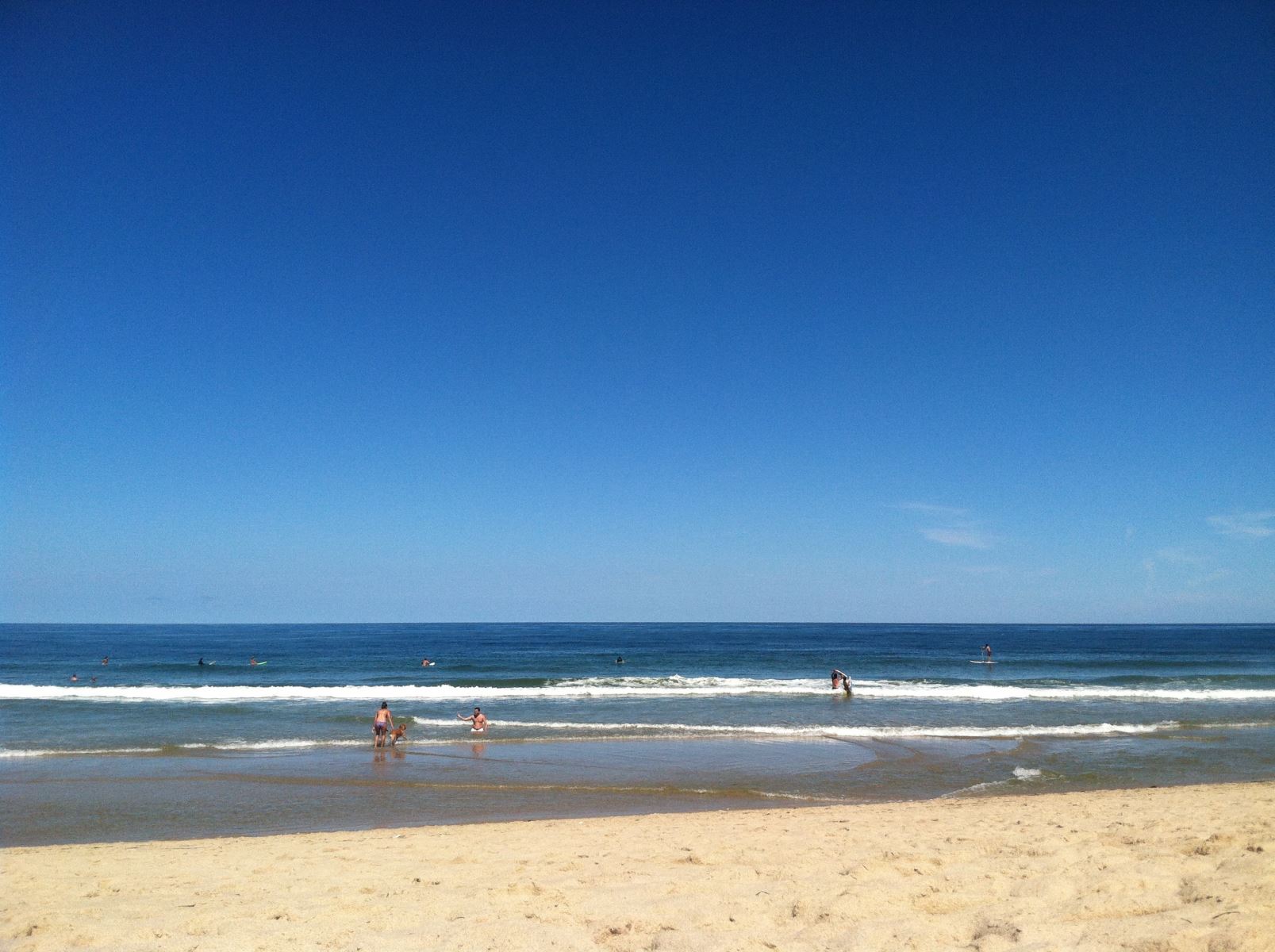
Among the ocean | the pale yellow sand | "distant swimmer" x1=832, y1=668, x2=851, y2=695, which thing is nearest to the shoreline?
the ocean

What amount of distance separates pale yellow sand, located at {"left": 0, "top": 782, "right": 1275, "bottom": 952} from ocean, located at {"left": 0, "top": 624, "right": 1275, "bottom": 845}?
2.77 m

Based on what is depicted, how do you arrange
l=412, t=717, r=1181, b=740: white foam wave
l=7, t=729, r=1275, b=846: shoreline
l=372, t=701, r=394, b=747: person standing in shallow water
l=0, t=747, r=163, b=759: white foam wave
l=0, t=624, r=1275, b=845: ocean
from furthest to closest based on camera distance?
l=412, t=717, r=1181, b=740: white foam wave, l=372, t=701, r=394, b=747: person standing in shallow water, l=0, t=747, r=163, b=759: white foam wave, l=0, t=624, r=1275, b=845: ocean, l=7, t=729, r=1275, b=846: shoreline

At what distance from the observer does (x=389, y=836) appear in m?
10.6

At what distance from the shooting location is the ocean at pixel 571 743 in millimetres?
13352

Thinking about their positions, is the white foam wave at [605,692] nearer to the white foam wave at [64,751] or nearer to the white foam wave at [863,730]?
the white foam wave at [863,730]

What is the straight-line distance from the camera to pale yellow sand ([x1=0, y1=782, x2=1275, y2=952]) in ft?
18.6

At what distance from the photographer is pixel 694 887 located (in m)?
7.11

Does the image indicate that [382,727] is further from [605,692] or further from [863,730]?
[605,692]

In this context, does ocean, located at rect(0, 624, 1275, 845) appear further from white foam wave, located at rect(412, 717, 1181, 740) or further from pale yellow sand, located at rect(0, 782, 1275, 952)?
pale yellow sand, located at rect(0, 782, 1275, 952)

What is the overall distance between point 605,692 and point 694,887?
26146 millimetres

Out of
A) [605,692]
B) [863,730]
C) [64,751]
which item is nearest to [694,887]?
[863,730]

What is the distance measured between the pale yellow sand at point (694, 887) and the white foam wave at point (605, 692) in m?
21.2

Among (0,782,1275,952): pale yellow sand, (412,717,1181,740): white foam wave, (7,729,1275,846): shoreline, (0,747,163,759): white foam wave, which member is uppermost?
(0,782,1275,952): pale yellow sand

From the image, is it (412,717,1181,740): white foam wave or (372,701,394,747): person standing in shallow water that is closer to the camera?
(372,701,394,747): person standing in shallow water
